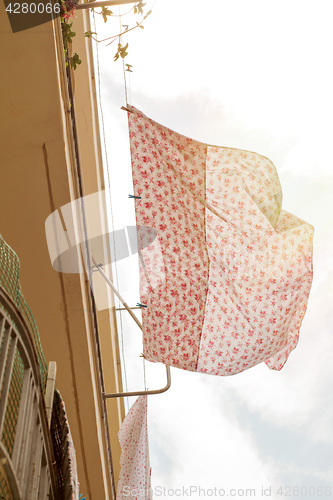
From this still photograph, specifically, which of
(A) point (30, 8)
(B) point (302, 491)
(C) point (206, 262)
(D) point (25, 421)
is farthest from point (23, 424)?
(B) point (302, 491)

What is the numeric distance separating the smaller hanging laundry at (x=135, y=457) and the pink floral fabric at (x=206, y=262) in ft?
6.77

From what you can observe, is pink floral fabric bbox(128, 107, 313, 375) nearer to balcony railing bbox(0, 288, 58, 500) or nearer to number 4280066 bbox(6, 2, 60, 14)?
number 4280066 bbox(6, 2, 60, 14)

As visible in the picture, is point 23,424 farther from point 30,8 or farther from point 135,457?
point 135,457

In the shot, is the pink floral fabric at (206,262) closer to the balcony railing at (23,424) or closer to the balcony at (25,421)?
the balcony at (25,421)

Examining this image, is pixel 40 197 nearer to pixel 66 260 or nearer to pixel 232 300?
pixel 66 260

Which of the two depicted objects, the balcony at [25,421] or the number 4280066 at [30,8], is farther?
the number 4280066 at [30,8]

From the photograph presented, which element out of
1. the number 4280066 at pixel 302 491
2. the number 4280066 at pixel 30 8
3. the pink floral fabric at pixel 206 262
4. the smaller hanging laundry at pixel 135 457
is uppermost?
the number 4280066 at pixel 30 8

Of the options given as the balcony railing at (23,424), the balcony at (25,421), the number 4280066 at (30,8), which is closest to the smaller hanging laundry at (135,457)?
the balcony at (25,421)

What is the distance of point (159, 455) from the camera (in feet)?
29.1

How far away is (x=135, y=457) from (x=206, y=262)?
2878mm

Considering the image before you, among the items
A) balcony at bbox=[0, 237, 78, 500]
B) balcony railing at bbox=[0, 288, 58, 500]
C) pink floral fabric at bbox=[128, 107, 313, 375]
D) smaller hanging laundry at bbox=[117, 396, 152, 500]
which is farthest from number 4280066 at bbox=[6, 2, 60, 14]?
smaller hanging laundry at bbox=[117, 396, 152, 500]

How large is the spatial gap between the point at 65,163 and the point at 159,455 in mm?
6564

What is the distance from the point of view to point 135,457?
5.72 meters

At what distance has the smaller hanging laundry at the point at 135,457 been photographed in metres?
5.68
